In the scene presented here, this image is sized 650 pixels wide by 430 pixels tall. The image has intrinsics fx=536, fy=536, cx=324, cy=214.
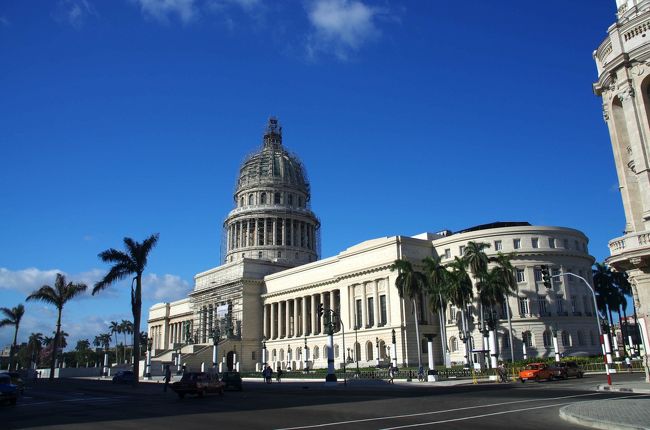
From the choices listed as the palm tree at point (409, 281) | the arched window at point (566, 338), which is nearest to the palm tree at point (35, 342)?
the palm tree at point (409, 281)

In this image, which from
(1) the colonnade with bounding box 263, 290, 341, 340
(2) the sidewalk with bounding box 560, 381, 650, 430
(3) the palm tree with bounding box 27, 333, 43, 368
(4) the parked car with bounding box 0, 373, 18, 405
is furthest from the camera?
(3) the palm tree with bounding box 27, 333, 43, 368

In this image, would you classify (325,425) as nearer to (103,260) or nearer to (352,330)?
(103,260)

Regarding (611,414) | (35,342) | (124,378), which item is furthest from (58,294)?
(35,342)

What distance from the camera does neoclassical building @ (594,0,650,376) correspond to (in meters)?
23.7

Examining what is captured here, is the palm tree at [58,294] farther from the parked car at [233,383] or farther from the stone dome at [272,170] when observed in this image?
the stone dome at [272,170]

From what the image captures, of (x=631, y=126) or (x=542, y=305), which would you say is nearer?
(x=631, y=126)

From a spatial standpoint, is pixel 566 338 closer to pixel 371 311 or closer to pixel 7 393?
pixel 371 311

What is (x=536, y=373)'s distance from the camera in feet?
138

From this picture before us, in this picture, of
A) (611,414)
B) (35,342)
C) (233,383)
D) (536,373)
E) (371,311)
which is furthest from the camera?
(35,342)

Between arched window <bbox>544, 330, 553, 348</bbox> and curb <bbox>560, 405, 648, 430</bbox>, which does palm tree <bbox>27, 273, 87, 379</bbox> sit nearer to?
arched window <bbox>544, 330, 553, 348</bbox>

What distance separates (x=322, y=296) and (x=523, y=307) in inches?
1371

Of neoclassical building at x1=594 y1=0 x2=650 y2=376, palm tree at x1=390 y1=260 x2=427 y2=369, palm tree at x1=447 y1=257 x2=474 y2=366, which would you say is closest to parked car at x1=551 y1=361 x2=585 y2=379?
neoclassical building at x1=594 y1=0 x2=650 y2=376

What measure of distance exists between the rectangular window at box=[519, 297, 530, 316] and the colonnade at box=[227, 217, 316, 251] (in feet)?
200

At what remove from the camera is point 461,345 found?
7431 cm
